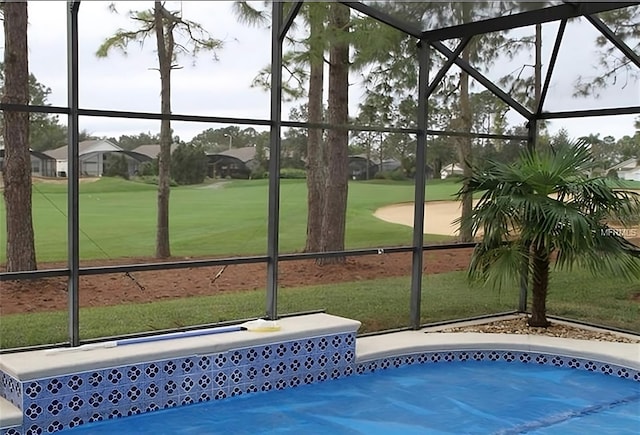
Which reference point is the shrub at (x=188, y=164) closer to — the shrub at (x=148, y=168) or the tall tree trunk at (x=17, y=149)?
the shrub at (x=148, y=168)

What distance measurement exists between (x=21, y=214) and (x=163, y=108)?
68.7 inches

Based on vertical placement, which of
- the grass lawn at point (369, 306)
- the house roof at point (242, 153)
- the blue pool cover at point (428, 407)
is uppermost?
the house roof at point (242, 153)

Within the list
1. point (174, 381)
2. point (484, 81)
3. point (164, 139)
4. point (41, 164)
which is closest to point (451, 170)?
point (484, 81)

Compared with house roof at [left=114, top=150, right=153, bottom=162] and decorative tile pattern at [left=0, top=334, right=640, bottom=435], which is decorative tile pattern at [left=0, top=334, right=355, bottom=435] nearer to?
decorative tile pattern at [left=0, top=334, right=640, bottom=435]

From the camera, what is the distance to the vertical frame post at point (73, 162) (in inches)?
187

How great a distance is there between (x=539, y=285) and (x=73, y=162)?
480 centimetres

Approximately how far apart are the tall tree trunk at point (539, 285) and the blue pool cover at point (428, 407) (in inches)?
38.4

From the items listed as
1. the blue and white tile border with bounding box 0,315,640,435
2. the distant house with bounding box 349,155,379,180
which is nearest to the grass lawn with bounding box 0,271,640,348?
the blue and white tile border with bounding box 0,315,640,435

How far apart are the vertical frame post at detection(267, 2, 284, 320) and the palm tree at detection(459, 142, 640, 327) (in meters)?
2.21

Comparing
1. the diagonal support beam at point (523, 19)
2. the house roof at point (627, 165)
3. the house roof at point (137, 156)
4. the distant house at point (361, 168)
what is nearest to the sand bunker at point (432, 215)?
the distant house at point (361, 168)

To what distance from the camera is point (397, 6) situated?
6.11 meters

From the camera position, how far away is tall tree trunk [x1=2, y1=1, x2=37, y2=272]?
20.1 feet

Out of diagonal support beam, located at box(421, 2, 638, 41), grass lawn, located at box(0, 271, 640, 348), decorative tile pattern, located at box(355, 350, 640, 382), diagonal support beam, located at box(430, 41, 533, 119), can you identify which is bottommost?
decorative tile pattern, located at box(355, 350, 640, 382)

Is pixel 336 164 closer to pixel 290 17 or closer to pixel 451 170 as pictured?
pixel 451 170
